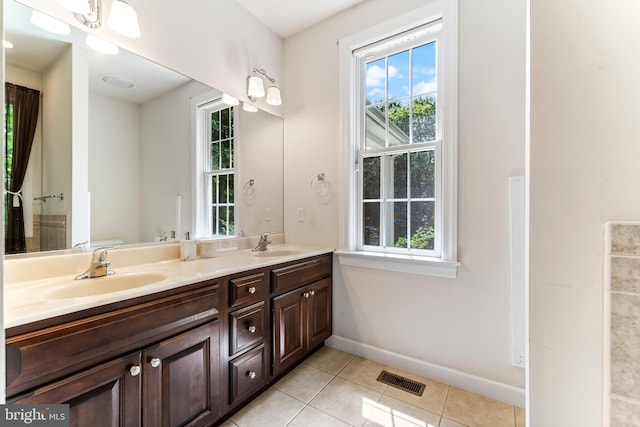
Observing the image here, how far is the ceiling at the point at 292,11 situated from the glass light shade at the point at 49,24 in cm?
125

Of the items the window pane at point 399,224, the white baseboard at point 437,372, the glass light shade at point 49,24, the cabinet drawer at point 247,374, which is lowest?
the white baseboard at point 437,372

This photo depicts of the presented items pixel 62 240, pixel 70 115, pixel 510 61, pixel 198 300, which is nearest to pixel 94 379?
pixel 198 300

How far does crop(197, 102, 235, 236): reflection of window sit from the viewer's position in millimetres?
2006

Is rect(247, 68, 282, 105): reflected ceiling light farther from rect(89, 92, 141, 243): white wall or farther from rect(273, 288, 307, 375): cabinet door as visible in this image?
rect(273, 288, 307, 375): cabinet door

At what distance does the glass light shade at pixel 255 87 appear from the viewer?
2.19 m

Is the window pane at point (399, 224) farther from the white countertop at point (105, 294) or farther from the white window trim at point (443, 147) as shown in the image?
the white countertop at point (105, 294)

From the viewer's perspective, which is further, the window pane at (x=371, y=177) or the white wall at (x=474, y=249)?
the window pane at (x=371, y=177)

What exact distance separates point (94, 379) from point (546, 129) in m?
1.63

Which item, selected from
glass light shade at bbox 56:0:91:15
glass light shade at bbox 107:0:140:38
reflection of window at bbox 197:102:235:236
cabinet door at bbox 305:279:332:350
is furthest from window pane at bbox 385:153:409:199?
glass light shade at bbox 56:0:91:15

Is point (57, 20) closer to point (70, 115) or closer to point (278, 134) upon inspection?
point (70, 115)

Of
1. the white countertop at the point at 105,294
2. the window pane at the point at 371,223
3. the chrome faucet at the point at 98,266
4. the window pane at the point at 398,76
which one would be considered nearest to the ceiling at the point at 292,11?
the window pane at the point at 398,76

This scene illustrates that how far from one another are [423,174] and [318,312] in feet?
4.24

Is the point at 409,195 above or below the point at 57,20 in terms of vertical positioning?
below

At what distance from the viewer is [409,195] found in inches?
79.7
